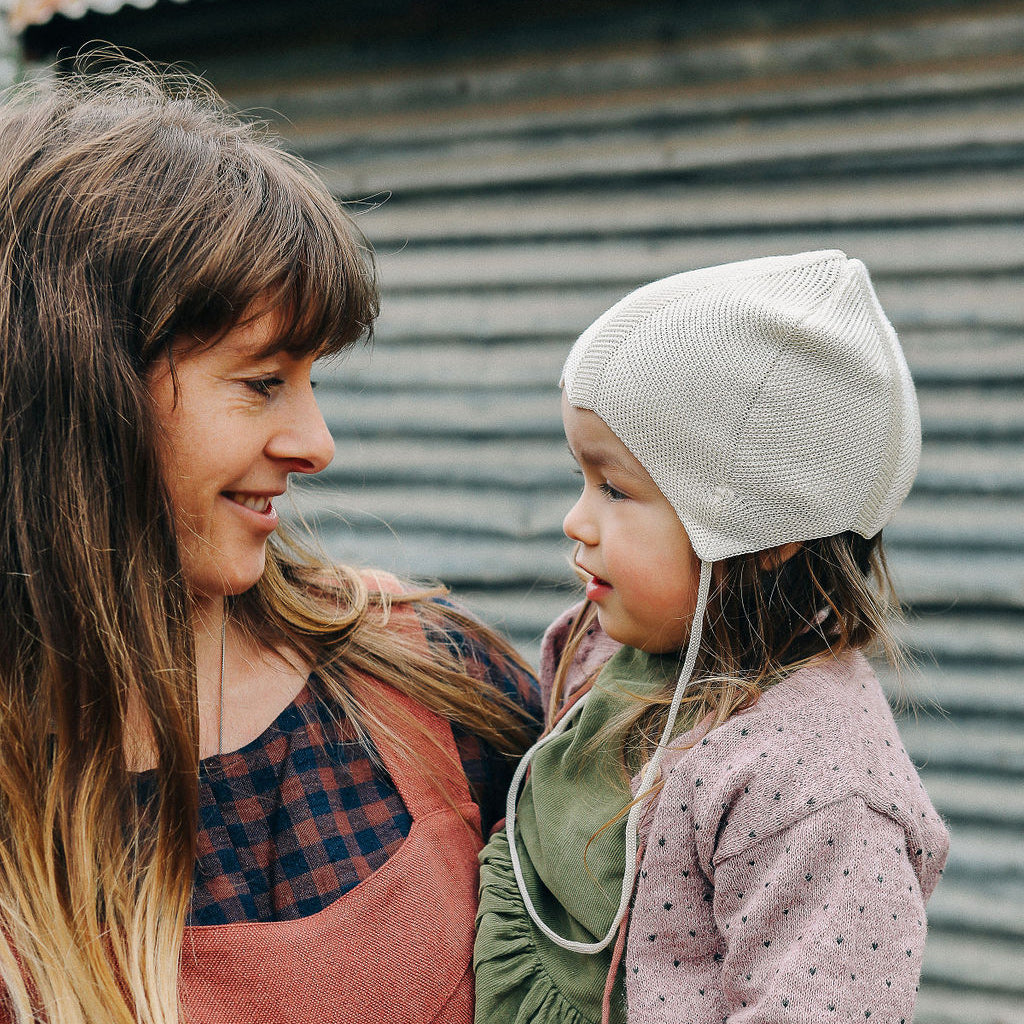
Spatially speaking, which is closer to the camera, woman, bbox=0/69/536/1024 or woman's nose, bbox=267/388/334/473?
woman, bbox=0/69/536/1024

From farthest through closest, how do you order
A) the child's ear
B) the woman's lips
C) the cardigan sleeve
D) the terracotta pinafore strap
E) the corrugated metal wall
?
the corrugated metal wall → the child's ear → the woman's lips → the terracotta pinafore strap → the cardigan sleeve

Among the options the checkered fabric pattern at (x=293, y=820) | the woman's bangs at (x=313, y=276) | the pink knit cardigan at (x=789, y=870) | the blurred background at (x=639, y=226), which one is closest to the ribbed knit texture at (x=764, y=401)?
the pink knit cardigan at (x=789, y=870)

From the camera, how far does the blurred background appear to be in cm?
301

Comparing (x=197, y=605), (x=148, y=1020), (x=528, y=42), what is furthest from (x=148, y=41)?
(x=148, y=1020)

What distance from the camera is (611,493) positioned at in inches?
Answer: 60.7

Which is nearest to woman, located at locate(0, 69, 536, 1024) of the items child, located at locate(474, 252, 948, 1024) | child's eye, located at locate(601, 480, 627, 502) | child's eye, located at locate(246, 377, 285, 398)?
child's eye, located at locate(246, 377, 285, 398)

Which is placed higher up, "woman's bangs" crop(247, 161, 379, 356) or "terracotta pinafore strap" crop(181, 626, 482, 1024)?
"woman's bangs" crop(247, 161, 379, 356)

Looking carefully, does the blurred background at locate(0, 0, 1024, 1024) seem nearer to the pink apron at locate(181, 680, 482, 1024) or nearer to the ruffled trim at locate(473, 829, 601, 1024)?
the pink apron at locate(181, 680, 482, 1024)

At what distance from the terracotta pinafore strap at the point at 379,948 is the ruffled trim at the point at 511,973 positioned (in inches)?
1.0

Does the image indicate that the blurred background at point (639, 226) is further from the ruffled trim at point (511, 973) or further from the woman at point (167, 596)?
the ruffled trim at point (511, 973)

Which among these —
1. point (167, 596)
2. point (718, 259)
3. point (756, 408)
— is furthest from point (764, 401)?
point (718, 259)

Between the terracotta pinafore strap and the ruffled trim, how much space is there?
0.09 feet

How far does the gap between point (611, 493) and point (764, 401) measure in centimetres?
28

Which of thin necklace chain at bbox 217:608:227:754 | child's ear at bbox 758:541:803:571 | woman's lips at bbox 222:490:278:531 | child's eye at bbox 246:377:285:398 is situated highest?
child's eye at bbox 246:377:285:398
